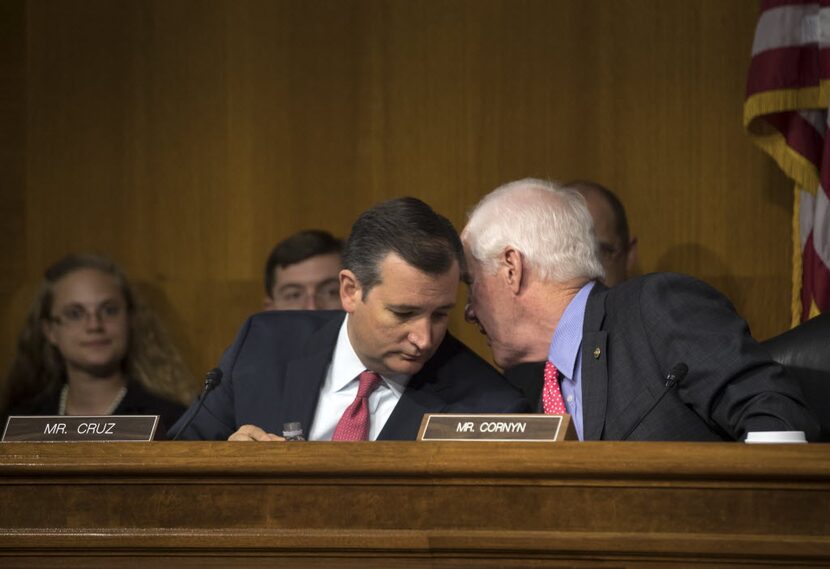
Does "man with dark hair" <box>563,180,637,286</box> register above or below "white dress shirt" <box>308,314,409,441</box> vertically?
above

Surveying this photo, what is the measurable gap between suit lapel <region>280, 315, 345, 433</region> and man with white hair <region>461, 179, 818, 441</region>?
367 millimetres

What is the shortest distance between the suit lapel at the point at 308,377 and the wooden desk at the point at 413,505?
2.87 feet

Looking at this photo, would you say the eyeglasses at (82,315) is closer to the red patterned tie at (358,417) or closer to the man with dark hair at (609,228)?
the man with dark hair at (609,228)

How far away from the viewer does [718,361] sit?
2.61 metres

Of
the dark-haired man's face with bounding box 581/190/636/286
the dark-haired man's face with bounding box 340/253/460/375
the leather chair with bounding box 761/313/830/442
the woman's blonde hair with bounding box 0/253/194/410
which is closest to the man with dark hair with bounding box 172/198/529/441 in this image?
the dark-haired man's face with bounding box 340/253/460/375

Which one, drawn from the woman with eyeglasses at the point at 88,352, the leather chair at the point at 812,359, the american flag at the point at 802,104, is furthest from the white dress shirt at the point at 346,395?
the american flag at the point at 802,104

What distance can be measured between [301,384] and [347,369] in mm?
108

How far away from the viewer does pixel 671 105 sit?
4.43 metres

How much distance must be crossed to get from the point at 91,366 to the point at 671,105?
2127mm

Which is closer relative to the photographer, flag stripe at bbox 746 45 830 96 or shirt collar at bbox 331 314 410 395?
shirt collar at bbox 331 314 410 395

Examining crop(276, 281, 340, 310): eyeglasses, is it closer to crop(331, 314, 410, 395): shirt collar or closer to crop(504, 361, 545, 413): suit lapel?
crop(504, 361, 545, 413): suit lapel

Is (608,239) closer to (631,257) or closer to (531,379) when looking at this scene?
(631,257)

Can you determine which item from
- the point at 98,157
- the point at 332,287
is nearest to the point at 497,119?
the point at 332,287

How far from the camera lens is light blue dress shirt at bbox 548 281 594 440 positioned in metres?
2.87
